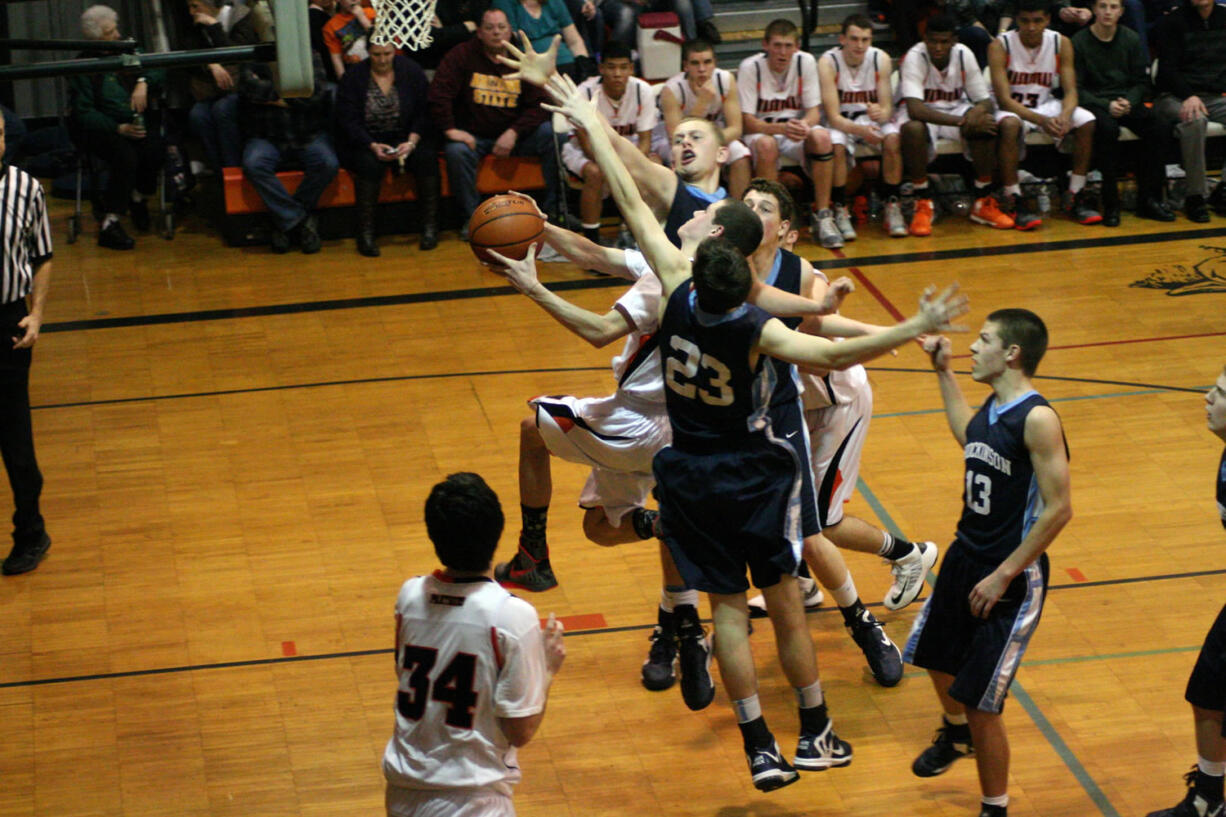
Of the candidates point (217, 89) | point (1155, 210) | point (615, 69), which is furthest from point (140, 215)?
point (1155, 210)

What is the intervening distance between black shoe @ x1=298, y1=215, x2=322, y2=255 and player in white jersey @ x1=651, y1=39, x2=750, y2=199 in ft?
8.78

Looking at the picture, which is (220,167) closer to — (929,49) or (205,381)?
(205,381)

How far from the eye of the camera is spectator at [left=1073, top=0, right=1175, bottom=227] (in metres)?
10.9

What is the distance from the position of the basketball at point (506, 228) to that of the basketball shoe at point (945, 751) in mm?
2417

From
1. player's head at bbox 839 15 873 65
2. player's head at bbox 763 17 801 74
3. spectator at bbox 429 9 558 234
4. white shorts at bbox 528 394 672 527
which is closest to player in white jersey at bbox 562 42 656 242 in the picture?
spectator at bbox 429 9 558 234

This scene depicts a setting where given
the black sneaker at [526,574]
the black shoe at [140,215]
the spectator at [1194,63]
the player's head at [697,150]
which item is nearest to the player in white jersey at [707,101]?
the spectator at [1194,63]

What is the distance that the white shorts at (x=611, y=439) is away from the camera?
18.0ft

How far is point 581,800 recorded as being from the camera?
16.3 feet

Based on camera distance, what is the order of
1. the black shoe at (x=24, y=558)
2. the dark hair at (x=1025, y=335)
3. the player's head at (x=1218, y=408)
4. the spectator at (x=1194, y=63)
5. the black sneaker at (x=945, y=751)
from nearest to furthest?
the player's head at (x=1218, y=408) < the dark hair at (x=1025, y=335) < the black sneaker at (x=945, y=751) < the black shoe at (x=24, y=558) < the spectator at (x=1194, y=63)

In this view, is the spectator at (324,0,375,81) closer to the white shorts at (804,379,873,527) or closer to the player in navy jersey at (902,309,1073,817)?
the white shorts at (804,379,873,527)

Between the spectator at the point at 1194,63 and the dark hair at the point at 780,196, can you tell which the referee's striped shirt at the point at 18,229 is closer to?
the dark hair at the point at 780,196

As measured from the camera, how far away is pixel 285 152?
34.9ft

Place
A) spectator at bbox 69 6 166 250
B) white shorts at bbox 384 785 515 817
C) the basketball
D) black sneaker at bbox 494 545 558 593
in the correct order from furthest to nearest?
spectator at bbox 69 6 166 250
black sneaker at bbox 494 545 558 593
the basketball
white shorts at bbox 384 785 515 817

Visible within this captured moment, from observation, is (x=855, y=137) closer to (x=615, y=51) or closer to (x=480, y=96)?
(x=615, y=51)
